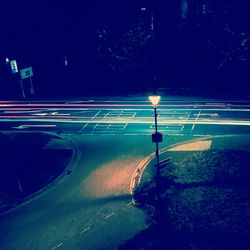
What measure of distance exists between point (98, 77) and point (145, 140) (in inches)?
670

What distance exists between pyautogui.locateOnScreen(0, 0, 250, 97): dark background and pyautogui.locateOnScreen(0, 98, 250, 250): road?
5.95 m

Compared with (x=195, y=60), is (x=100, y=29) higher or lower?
higher

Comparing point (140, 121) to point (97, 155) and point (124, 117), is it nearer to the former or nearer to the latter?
point (124, 117)

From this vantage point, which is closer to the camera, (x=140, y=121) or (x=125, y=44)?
(x=140, y=121)

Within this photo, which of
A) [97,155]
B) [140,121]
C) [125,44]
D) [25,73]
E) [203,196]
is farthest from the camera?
[125,44]

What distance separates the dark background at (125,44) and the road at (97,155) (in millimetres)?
5950

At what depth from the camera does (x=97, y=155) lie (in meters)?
19.8

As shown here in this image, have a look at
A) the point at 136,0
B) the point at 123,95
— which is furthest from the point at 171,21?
the point at 123,95

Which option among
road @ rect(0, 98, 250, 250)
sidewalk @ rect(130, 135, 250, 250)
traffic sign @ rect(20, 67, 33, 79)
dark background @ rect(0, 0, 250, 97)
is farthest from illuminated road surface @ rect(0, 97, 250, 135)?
dark background @ rect(0, 0, 250, 97)

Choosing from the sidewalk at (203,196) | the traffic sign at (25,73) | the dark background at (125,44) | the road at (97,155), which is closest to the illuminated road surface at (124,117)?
the road at (97,155)

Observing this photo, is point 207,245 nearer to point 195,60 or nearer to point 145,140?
point 145,140

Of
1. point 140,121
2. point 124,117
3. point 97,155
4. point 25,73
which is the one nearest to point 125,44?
point 25,73

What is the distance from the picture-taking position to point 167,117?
80.2 feet

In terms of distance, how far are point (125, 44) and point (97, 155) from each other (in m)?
17.3
